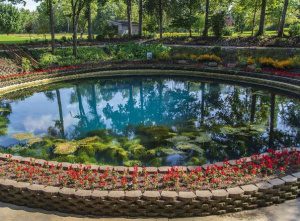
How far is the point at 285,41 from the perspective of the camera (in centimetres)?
3281

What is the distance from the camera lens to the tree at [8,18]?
187 feet

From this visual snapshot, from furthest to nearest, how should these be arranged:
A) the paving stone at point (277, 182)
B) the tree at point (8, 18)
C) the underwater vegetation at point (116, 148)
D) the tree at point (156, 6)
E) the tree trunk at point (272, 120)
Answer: the tree at point (8, 18), the tree at point (156, 6), the tree trunk at point (272, 120), the underwater vegetation at point (116, 148), the paving stone at point (277, 182)

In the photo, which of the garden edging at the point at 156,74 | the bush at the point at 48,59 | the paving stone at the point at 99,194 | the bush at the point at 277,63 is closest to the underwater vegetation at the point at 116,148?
the paving stone at the point at 99,194

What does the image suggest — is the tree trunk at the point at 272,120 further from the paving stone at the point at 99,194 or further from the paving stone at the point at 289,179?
the paving stone at the point at 99,194

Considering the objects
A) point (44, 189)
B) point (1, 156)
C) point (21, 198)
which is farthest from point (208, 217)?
point (1, 156)

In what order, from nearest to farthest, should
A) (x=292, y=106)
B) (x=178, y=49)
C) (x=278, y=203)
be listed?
(x=278, y=203) < (x=292, y=106) < (x=178, y=49)

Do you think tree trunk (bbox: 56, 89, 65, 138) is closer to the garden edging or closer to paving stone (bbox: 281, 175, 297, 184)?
the garden edging

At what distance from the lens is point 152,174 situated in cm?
970

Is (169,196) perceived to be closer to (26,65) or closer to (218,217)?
(218,217)

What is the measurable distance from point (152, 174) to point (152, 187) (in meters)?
0.81

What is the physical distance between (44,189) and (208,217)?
4.36 metres

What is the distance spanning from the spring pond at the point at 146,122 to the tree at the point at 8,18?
120 ft

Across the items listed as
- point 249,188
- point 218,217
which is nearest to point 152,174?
point 218,217

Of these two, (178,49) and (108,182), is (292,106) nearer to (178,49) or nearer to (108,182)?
(108,182)
